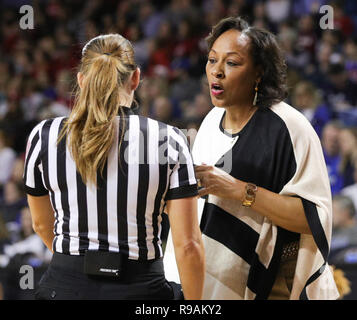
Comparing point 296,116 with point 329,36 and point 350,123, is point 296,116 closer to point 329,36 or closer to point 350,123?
point 350,123

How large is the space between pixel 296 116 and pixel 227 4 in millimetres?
4190

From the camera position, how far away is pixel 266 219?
200 cm

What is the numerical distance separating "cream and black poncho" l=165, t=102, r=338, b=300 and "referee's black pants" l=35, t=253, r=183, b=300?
0.42 meters

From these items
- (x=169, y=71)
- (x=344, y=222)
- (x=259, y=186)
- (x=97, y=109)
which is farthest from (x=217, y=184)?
(x=169, y=71)

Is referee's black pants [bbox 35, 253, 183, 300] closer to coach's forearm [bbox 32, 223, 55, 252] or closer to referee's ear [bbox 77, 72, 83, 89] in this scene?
coach's forearm [bbox 32, 223, 55, 252]

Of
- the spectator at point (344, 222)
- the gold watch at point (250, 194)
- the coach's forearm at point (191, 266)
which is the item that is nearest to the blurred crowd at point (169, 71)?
the spectator at point (344, 222)

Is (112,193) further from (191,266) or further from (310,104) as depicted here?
(310,104)

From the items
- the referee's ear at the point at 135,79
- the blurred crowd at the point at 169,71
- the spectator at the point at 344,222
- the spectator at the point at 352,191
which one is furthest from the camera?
the blurred crowd at the point at 169,71

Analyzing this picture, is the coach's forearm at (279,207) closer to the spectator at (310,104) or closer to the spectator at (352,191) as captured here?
the spectator at (352,191)

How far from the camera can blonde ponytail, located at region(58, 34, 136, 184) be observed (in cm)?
161

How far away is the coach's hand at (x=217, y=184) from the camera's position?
→ 1.92m

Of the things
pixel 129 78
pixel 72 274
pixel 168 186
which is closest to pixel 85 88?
pixel 129 78

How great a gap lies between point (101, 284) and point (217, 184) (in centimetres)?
50
